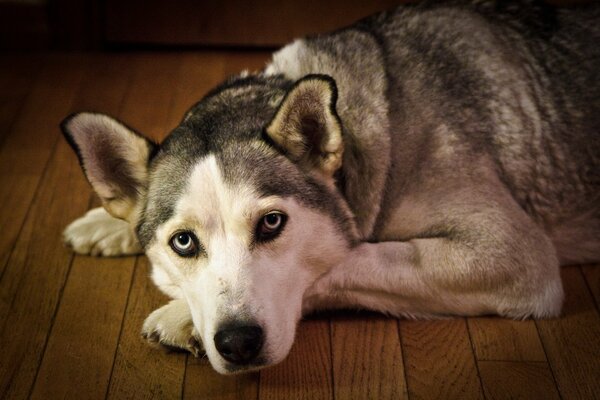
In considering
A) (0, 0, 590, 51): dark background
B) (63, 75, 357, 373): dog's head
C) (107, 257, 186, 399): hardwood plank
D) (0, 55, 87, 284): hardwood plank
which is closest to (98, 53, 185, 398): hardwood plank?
(107, 257, 186, 399): hardwood plank

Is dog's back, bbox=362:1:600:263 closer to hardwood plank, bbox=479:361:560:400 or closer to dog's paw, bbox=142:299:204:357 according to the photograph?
hardwood plank, bbox=479:361:560:400

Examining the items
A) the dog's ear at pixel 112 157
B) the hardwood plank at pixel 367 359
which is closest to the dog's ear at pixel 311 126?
the dog's ear at pixel 112 157

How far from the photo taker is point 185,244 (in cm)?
238

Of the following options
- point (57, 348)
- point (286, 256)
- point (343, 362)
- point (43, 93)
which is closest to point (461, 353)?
point (343, 362)

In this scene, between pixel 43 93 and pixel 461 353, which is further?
pixel 43 93

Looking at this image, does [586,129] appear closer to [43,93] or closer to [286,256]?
[286,256]

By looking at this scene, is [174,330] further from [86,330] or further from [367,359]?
[367,359]

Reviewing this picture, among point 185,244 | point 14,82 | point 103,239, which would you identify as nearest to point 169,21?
point 14,82

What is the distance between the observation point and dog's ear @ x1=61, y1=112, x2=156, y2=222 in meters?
2.44

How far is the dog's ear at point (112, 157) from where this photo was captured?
96.1 inches

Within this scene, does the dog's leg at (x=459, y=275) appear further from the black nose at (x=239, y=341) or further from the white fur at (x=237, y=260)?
the black nose at (x=239, y=341)

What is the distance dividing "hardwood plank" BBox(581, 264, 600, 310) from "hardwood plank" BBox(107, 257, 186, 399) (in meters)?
1.63

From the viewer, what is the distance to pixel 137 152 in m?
2.53

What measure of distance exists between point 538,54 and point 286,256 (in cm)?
143
